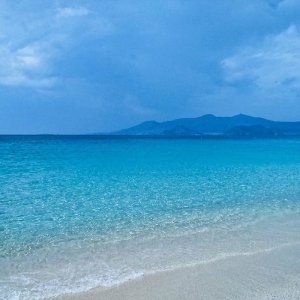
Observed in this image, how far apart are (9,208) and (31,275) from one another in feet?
23.9

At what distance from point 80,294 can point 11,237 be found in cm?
458

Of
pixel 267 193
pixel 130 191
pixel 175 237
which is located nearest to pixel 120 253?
pixel 175 237

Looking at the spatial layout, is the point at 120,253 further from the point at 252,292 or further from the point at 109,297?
the point at 252,292

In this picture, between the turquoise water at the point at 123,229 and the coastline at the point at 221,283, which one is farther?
the turquoise water at the point at 123,229

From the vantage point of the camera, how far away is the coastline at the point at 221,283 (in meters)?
5.82

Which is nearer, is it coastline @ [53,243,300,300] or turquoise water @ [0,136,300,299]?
coastline @ [53,243,300,300]

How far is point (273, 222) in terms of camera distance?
36.4 feet

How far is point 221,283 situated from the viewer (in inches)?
248

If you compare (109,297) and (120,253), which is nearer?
(109,297)

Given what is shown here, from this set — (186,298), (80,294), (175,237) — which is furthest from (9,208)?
(186,298)

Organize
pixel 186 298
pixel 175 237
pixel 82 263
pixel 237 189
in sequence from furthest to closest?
pixel 237 189 → pixel 175 237 → pixel 82 263 → pixel 186 298

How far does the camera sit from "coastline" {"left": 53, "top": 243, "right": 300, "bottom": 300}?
5820mm

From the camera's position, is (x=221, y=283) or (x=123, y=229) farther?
(x=123, y=229)

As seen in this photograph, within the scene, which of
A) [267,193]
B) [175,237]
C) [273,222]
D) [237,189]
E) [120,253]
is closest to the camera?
[120,253]
